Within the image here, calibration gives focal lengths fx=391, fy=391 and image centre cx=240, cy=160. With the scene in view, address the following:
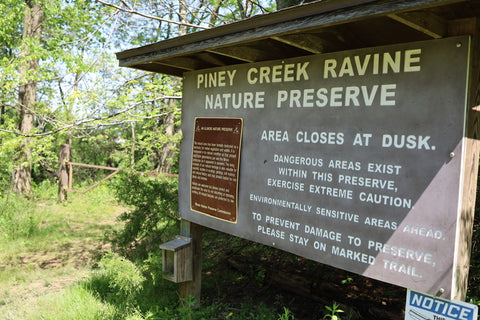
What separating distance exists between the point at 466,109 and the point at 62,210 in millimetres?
11802

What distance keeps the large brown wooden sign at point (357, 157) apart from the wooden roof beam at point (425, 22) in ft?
0.27

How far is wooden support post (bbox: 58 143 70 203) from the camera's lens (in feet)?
41.9

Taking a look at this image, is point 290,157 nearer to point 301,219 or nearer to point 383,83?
point 301,219

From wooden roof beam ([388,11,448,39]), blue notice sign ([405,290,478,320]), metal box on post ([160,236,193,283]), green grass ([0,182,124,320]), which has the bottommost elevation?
green grass ([0,182,124,320])

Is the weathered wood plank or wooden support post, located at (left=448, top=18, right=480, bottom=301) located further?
wooden support post, located at (left=448, top=18, right=480, bottom=301)

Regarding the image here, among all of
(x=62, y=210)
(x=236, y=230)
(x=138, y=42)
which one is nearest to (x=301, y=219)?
(x=236, y=230)

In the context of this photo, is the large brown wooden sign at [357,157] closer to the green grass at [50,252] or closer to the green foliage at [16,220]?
the green grass at [50,252]

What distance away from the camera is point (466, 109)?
6.40ft

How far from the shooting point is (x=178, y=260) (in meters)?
3.88

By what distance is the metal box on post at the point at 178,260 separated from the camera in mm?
3869

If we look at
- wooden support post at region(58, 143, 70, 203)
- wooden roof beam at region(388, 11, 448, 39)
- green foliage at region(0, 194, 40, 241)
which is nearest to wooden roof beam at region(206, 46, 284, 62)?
wooden roof beam at region(388, 11, 448, 39)

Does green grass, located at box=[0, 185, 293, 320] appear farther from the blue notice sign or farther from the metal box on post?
the blue notice sign

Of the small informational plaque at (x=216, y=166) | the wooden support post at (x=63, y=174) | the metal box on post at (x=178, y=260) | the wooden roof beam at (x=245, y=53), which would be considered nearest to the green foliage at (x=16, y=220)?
the wooden support post at (x=63, y=174)

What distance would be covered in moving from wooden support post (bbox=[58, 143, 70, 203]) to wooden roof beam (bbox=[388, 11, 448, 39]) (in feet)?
41.8
